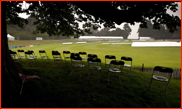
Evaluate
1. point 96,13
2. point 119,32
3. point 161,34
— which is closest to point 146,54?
point 96,13

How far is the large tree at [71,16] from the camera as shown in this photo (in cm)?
321

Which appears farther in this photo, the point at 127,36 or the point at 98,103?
the point at 127,36

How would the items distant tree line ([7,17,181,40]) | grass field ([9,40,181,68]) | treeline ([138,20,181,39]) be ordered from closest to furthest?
1. grass field ([9,40,181,68])
2. distant tree line ([7,17,181,40])
3. treeline ([138,20,181,39])

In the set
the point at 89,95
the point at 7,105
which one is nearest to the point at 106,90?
the point at 89,95

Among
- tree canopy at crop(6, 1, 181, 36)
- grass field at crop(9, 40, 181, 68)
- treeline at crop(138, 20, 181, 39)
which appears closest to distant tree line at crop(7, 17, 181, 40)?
treeline at crop(138, 20, 181, 39)

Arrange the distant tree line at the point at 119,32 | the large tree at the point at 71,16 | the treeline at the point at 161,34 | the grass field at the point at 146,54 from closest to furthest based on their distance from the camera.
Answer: the large tree at the point at 71,16 → the grass field at the point at 146,54 → the distant tree line at the point at 119,32 → the treeline at the point at 161,34

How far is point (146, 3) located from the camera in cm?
324

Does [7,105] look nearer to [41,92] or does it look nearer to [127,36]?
[41,92]

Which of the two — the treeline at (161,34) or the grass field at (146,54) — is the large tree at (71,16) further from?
the treeline at (161,34)

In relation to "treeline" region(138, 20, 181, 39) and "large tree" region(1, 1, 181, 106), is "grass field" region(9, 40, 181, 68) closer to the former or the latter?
"large tree" region(1, 1, 181, 106)

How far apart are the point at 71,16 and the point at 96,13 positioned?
6.21m

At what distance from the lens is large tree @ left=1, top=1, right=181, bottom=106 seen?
3211mm

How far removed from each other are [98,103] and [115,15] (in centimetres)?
275

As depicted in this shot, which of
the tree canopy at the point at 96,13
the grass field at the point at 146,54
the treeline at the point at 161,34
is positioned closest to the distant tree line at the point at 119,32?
the treeline at the point at 161,34
